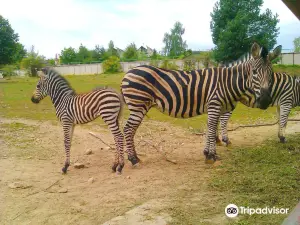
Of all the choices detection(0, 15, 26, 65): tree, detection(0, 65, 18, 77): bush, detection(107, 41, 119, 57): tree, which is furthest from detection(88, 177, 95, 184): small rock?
detection(107, 41, 119, 57): tree

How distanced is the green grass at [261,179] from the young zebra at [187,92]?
28.1 inches

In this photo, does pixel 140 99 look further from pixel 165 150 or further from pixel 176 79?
pixel 165 150

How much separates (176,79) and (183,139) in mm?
2562

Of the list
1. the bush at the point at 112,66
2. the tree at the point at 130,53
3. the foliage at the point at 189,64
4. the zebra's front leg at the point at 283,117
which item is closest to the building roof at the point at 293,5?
the zebra's front leg at the point at 283,117

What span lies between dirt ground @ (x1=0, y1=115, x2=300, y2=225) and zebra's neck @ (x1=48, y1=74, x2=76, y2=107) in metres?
1.32

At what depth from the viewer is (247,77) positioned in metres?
5.77

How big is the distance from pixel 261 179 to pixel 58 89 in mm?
3906

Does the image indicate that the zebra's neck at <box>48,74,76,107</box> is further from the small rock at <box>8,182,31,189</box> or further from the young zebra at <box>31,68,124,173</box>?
the small rock at <box>8,182,31,189</box>

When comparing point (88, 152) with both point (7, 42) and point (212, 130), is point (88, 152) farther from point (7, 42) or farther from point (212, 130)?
point (7, 42)

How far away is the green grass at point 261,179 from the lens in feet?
12.2

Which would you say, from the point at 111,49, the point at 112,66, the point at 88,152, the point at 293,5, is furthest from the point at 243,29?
the point at 111,49

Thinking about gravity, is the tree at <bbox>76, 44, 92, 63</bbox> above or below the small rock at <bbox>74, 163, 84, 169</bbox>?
above

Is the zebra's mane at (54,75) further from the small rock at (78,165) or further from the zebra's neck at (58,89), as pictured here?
the small rock at (78,165)

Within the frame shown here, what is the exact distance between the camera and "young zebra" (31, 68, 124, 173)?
541 cm
